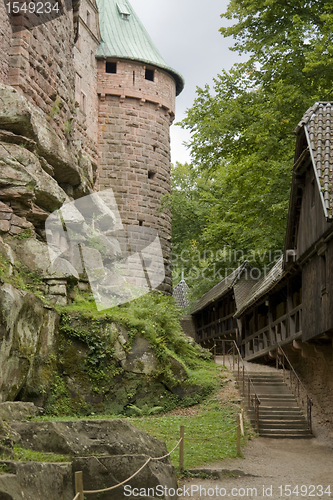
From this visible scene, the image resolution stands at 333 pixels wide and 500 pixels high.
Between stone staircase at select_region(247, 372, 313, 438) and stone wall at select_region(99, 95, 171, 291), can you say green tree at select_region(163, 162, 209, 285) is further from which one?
stone staircase at select_region(247, 372, 313, 438)

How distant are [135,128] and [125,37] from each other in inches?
205

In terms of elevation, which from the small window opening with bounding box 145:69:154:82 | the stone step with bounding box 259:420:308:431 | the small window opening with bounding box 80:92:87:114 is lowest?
the stone step with bounding box 259:420:308:431

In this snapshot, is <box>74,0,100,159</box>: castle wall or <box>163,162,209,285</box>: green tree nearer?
<box>74,0,100,159</box>: castle wall

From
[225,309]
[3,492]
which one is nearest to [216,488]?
[3,492]

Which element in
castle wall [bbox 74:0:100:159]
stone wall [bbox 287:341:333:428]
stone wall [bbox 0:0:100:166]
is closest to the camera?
stone wall [bbox 287:341:333:428]

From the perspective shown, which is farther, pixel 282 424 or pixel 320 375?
pixel 320 375

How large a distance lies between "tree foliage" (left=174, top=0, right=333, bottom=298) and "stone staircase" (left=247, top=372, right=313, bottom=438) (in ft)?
14.4

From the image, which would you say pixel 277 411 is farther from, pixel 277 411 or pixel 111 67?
pixel 111 67

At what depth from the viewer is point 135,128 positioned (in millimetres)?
28891

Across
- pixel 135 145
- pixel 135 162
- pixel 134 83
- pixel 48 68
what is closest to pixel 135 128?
pixel 135 145

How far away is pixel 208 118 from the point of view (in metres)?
19.3

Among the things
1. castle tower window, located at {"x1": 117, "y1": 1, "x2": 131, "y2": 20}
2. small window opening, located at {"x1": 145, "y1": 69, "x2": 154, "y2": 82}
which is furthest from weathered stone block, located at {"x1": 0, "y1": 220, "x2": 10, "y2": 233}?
castle tower window, located at {"x1": 117, "y1": 1, "x2": 131, "y2": 20}

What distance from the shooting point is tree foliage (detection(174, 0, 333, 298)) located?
689 inches

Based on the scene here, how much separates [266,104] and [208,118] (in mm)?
2066
